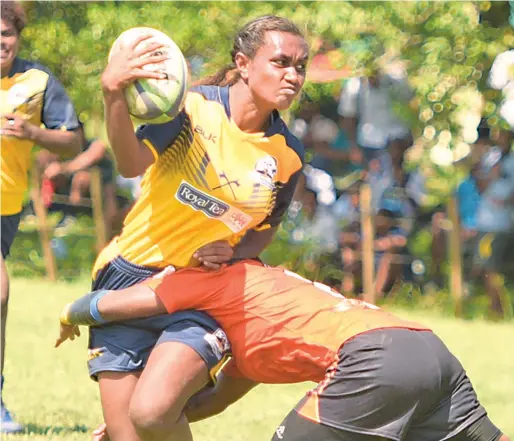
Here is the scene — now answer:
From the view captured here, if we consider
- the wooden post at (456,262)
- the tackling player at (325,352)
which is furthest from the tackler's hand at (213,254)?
the wooden post at (456,262)

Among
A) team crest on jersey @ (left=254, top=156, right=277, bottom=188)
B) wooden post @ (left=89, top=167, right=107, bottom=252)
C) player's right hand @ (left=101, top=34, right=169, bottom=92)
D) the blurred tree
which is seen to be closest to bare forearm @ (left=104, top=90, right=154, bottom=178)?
player's right hand @ (left=101, top=34, right=169, bottom=92)

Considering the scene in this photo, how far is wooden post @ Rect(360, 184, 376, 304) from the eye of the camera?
472 inches

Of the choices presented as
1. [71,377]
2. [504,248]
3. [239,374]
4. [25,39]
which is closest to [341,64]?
[504,248]

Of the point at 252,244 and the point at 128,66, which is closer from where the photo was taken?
the point at 128,66

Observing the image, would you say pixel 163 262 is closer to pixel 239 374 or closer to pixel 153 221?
pixel 153 221

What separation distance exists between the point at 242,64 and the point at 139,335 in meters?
1.19

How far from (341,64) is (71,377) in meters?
5.54

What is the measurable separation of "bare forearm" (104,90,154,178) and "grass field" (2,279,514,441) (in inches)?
82.2

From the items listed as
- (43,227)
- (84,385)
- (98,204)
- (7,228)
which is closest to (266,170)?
(7,228)

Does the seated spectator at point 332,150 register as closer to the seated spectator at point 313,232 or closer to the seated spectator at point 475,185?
the seated spectator at point 313,232

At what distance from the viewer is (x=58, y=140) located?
604cm

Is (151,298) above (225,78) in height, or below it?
below

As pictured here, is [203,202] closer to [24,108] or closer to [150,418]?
[150,418]

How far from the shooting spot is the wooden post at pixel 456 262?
11633 millimetres
